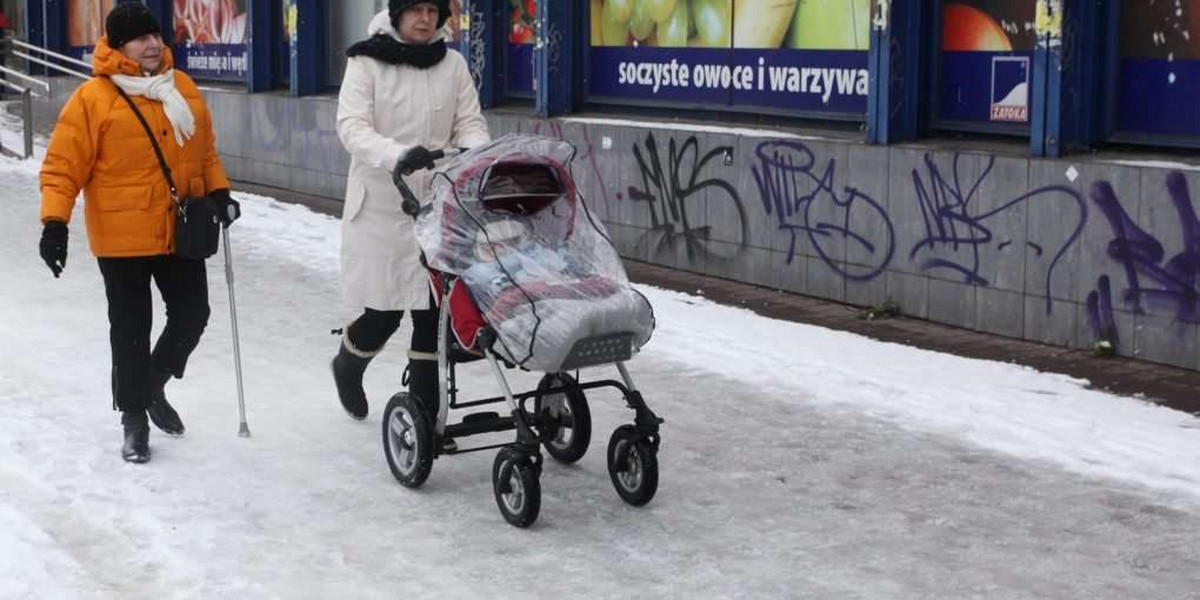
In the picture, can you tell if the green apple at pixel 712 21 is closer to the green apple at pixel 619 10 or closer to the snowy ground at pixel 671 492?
the green apple at pixel 619 10

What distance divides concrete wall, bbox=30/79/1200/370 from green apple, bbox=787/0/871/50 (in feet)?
2.72

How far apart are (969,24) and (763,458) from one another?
15.2ft

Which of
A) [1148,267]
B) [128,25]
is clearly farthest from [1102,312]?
[128,25]

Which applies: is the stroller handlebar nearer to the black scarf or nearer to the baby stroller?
the baby stroller

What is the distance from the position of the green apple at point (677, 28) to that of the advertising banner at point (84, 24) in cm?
1342

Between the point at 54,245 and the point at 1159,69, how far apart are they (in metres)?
6.09

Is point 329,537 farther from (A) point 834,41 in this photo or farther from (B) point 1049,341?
(A) point 834,41

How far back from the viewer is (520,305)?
5.99m

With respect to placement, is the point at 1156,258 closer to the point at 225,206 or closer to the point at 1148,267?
the point at 1148,267

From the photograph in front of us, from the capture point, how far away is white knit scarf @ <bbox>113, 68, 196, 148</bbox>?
6.79 meters

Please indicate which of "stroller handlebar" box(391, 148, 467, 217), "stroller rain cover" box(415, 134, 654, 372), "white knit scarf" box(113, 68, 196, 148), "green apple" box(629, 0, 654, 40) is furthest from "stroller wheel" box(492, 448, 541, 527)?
"green apple" box(629, 0, 654, 40)

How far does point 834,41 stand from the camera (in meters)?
11.9

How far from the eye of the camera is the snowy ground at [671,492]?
5598 mm

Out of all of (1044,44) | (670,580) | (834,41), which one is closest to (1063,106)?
(1044,44)
